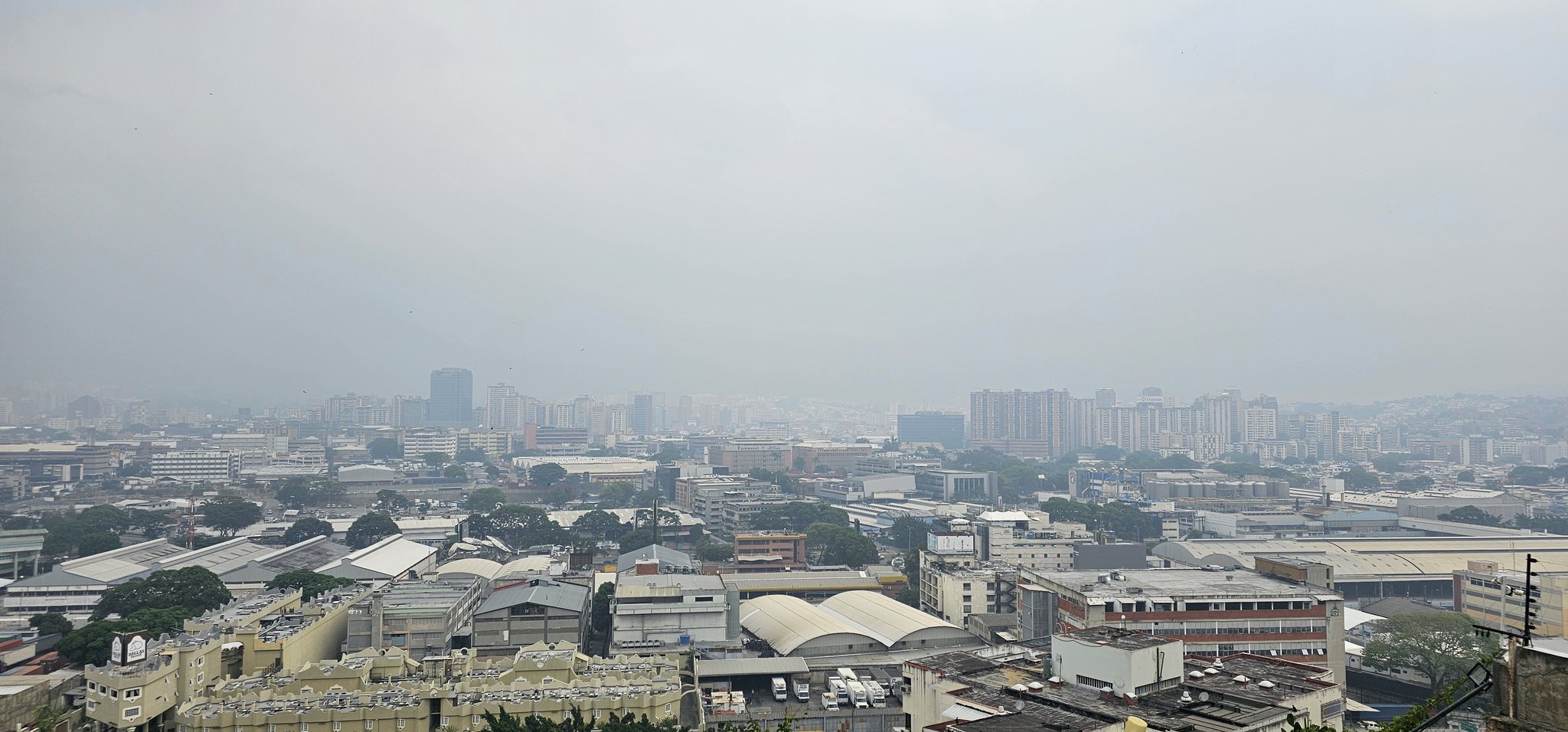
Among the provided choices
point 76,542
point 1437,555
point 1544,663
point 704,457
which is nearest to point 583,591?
point 1544,663

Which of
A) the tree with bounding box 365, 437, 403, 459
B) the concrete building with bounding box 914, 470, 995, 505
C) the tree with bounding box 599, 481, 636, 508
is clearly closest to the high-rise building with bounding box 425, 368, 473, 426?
the tree with bounding box 365, 437, 403, 459

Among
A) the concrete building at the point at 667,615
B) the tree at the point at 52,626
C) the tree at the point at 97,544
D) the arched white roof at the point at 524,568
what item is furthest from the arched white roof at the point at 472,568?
the tree at the point at 97,544

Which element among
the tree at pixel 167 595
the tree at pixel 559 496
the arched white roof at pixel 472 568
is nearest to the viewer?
the tree at pixel 167 595

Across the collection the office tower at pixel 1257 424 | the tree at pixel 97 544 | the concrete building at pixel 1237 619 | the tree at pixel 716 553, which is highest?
the office tower at pixel 1257 424

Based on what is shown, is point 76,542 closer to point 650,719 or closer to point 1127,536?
point 650,719

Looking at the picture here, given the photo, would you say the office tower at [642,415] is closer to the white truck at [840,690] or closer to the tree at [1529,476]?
the tree at [1529,476]

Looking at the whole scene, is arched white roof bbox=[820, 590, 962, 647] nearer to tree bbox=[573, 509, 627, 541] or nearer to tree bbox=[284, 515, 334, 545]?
tree bbox=[573, 509, 627, 541]
